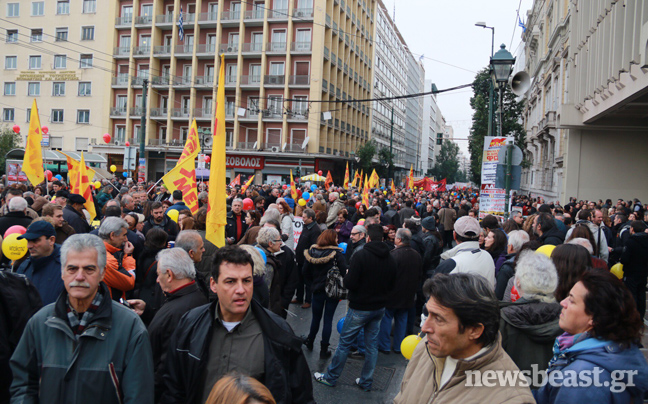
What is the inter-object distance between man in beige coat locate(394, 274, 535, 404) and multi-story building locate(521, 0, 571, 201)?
2518 centimetres

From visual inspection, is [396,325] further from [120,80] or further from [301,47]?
[120,80]

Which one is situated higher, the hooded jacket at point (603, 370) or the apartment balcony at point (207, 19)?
the apartment balcony at point (207, 19)

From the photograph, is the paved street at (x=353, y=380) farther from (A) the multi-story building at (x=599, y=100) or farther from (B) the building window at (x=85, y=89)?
(B) the building window at (x=85, y=89)

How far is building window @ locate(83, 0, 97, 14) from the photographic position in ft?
149

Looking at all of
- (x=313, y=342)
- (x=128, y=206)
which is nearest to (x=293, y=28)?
(x=128, y=206)

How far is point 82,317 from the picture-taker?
258 centimetres

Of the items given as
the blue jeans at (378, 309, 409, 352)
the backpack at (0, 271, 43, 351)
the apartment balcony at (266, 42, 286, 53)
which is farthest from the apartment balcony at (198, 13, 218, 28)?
the backpack at (0, 271, 43, 351)

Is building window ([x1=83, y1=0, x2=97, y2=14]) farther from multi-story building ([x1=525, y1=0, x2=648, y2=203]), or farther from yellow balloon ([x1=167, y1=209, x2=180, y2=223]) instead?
yellow balloon ([x1=167, y1=209, x2=180, y2=223])

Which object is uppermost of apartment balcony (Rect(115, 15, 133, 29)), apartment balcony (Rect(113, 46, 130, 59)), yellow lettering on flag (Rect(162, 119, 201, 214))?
apartment balcony (Rect(115, 15, 133, 29))

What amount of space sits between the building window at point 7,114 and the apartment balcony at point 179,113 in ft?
55.2

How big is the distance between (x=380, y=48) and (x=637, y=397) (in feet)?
213

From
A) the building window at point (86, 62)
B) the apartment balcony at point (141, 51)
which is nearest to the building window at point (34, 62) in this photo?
the building window at point (86, 62)

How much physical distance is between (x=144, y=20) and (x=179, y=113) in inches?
363

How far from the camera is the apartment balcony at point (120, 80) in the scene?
45.1 m
